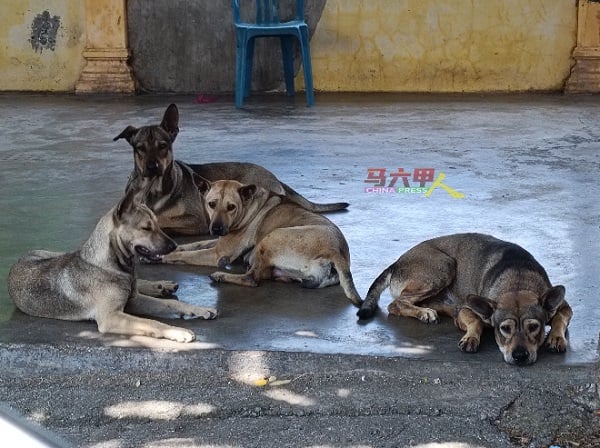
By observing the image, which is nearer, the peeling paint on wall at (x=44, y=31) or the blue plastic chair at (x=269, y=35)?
the blue plastic chair at (x=269, y=35)

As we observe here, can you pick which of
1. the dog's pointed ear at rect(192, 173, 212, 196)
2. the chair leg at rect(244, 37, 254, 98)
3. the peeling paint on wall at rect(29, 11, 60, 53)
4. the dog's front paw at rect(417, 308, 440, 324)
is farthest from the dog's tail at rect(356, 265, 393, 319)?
the peeling paint on wall at rect(29, 11, 60, 53)

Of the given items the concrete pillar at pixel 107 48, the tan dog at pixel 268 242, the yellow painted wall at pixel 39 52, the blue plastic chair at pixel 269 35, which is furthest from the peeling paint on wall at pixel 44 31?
the tan dog at pixel 268 242

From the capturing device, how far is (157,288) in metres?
5.92

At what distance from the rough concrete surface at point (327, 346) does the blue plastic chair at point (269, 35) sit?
10.5 ft

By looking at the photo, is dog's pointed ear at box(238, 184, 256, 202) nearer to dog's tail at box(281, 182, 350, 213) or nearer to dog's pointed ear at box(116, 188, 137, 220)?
dog's tail at box(281, 182, 350, 213)

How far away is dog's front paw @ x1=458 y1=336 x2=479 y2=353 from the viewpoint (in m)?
4.86

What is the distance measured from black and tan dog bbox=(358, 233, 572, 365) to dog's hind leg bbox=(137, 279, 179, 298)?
4.04 feet

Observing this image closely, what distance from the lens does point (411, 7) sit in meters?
14.1

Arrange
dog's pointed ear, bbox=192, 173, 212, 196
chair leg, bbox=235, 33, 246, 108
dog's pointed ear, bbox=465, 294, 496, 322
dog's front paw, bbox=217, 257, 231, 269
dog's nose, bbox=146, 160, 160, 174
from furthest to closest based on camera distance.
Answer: chair leg, bbox=235, 33, 246, 108 < dog's nose, bbox=146, 160, 160, 174 < dog's pointed ear, bbox=192, 173, 212, 196 < dog's front paw, bbox=217, 257, 231, 269 < dog's pointed ear, bbox=465, 294, 496, 322

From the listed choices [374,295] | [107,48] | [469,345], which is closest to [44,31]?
[107,48]

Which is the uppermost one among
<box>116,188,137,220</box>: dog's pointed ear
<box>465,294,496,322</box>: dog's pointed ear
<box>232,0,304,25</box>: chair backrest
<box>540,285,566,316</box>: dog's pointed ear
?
<box>232,0,304,25</box>: chair backrest

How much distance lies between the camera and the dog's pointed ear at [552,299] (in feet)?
15.5

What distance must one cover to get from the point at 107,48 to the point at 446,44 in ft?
16.2

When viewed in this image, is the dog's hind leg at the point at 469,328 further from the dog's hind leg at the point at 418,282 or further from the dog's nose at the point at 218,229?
the dog's nose at the point at 218,229
